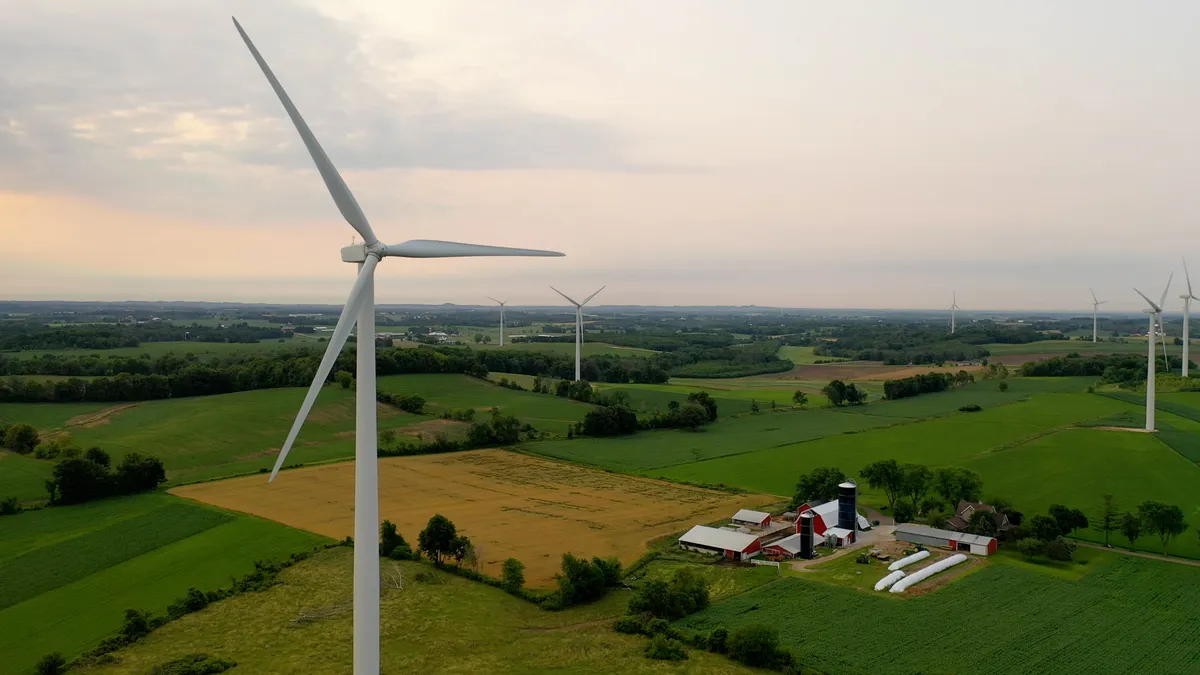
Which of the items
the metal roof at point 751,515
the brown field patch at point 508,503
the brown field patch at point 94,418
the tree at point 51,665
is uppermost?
the brown field patch at point 94,418

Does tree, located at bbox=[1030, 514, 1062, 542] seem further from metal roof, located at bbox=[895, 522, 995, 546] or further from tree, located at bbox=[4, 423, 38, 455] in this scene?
tree, located at bbox=[4, 423, 38, 455]

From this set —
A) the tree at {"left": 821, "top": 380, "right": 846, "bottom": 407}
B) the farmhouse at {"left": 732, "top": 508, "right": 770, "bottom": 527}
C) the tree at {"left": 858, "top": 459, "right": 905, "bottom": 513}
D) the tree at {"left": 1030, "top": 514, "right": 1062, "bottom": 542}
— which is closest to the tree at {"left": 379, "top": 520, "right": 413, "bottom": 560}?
the farmhouse at {"left": 732, "top": 508, "right": 770, "bottom": 527}

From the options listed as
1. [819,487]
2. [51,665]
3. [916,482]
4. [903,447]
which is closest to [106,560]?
[51,665]

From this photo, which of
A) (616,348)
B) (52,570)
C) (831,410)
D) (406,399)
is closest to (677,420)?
(831,410)

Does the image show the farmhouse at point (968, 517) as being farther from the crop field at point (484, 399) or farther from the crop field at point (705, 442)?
the crop field at point (484, 399)

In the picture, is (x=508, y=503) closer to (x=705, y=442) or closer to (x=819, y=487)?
(x=819, y=487)

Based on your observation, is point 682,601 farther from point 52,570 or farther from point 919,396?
point 919,396

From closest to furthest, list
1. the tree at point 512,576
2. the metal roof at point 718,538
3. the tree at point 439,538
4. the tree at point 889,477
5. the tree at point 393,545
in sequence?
the tree at point 512,576
the tree at point 439,538
the tree at point 393,545
the metal roof at point 718,538
the tree at point 889,477

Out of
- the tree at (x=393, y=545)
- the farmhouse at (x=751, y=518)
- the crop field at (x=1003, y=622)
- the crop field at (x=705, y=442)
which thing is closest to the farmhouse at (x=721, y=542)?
the farmhouse at (x=751, y=518)
